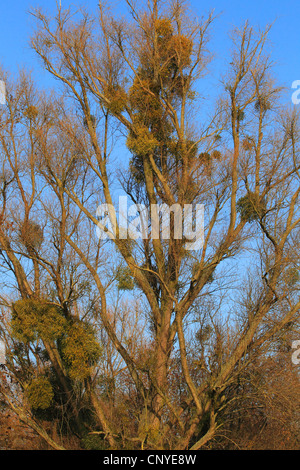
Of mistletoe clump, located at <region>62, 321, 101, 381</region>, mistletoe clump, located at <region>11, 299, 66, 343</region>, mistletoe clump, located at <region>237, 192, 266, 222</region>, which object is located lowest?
mistletoe clump, located at <region>62, 321, 101, 381</region>

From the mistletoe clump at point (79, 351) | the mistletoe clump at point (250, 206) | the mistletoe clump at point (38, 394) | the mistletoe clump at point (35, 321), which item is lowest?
the mistletoe clump at point (38, 394)

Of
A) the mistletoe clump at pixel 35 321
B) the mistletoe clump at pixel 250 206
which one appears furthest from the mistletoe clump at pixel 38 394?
the mistletoe clump at pixel 250 206

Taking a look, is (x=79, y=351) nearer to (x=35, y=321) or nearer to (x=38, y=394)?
(x=35, y=321)

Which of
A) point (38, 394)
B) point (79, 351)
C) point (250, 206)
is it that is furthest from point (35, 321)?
point (250, 206)

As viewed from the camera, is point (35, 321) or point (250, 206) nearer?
point (35, 321)

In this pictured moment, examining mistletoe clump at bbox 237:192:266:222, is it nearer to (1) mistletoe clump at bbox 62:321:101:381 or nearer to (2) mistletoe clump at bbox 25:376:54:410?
(1) mistletoe clump at bbox 62:321:101:381

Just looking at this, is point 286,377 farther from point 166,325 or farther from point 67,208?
point 67,208

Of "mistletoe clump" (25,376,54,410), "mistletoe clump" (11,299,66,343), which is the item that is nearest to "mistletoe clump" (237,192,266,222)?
"mistletoe clump" (11,299,66,343)

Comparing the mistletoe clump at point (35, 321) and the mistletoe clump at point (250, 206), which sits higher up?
the mistletoe clump at point (250, 206)

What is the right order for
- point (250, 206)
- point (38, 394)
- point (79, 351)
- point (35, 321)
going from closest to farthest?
point (35, 321), point (79, 351), point (38, 394), point (250, 206)

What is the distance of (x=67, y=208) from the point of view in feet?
49.5

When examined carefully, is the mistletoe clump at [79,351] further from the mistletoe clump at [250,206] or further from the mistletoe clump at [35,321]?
the mistletoe clump at [250,206]
